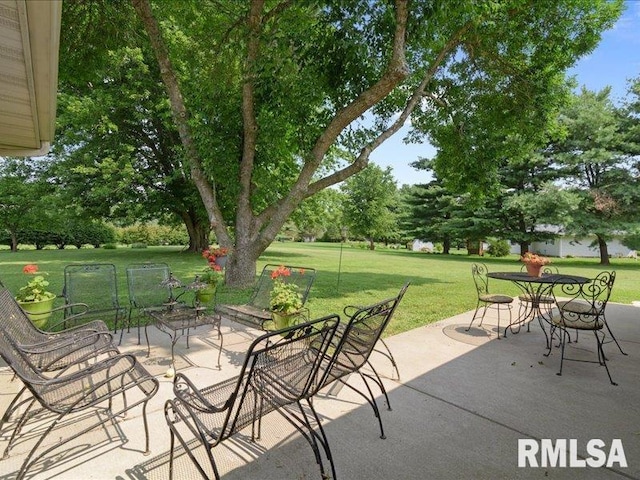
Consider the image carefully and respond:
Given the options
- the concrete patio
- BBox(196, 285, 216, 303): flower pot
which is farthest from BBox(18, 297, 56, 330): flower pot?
BBox(196, 285, 216, 303): flower pot

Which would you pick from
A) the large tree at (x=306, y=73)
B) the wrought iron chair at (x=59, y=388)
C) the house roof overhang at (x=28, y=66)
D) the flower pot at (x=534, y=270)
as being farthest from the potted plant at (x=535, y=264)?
the house roof overhang at (x=28, y=66)

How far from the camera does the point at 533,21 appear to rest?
7.96 metres

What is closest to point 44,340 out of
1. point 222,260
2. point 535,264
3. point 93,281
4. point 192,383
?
point 192,383

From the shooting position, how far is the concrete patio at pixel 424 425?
2125 millimetres

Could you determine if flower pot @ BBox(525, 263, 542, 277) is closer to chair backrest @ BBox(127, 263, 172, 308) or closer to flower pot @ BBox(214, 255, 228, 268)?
chair backrest @ BBox(127, 263, 172, 308)

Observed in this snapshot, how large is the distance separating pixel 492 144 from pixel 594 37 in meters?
3.17

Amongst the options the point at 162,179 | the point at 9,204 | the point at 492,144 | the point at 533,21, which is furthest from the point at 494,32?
the point at 9,204

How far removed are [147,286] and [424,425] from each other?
14.1ft

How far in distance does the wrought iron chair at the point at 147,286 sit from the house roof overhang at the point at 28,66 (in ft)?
6.85

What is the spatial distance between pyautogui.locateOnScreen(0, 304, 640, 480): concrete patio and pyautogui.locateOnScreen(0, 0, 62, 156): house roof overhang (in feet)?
8.28

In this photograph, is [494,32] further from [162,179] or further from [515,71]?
[162,179]

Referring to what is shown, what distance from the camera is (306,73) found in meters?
7.39

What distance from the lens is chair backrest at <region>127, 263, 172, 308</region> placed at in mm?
4832

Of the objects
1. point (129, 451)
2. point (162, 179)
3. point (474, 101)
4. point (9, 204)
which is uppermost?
point (474, 101)
